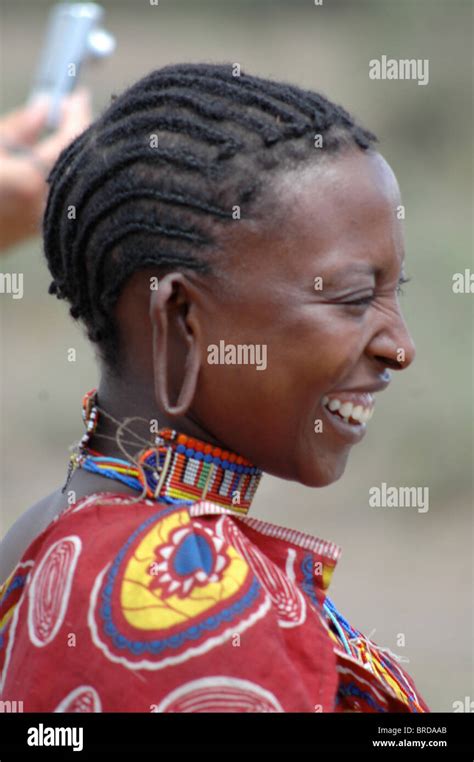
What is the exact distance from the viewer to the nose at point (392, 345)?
6.98 ft

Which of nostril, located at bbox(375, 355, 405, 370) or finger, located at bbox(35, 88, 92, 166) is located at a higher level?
finger, located at bbox(35, 88, 92, 166)

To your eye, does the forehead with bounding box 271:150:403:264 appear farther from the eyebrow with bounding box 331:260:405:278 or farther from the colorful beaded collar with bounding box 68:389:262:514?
the colorful beaded collar with bounding box 68:389:262:514

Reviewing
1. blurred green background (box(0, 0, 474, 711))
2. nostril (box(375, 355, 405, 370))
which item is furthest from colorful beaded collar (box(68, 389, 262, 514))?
blurred green background (box(0, 0, 474, 711))

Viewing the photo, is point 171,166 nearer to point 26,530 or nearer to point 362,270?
point 362,270

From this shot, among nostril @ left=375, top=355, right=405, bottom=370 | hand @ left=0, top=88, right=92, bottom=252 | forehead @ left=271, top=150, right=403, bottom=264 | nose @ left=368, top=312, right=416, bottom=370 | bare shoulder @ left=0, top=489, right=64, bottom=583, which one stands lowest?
bare shoulder @ left=0, top=489, right=64, bottom=583

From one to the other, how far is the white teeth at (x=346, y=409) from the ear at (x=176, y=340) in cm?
25

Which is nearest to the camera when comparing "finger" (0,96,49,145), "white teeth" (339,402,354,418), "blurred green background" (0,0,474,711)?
"white teeth" (339,402,354,418)

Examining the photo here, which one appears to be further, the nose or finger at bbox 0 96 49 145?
finger at bbox 0 96 49 145

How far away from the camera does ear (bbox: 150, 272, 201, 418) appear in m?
2.05

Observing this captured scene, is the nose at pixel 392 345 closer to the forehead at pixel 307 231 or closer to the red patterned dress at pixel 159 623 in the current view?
the forehead at pixel 307 231

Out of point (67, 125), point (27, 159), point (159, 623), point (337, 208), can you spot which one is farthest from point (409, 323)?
point (159, 623)

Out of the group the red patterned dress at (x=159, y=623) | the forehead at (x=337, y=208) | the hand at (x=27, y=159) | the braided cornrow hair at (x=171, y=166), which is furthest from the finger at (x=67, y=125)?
the red patterned dress at (x=159, y=623)
